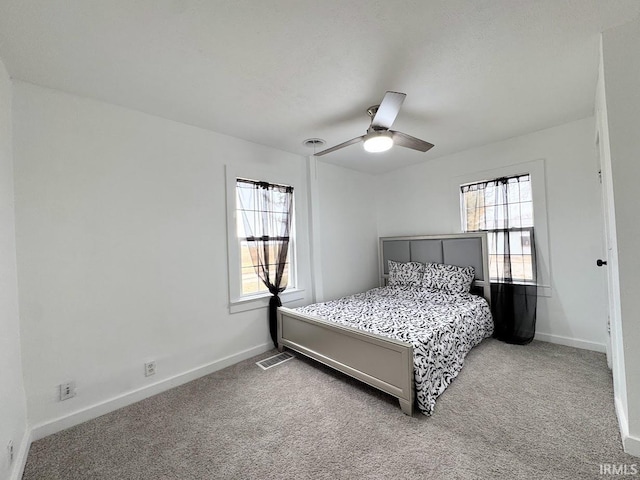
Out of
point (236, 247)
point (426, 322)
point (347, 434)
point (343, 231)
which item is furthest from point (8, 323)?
point (343, 231)

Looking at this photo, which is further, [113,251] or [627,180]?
[113,251]

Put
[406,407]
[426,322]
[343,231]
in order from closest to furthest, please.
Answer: [406,407] < [426,322] < [343,231]

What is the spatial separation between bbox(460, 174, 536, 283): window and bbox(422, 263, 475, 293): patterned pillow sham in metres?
0.32

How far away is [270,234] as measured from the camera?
3.30m

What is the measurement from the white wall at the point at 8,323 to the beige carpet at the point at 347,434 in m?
0.24

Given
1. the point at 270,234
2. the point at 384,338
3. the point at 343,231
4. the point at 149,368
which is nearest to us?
the point at 384,338

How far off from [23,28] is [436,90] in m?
2.67

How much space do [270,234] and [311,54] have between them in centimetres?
200

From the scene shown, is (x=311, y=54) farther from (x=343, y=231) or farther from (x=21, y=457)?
(x=21, y=457)

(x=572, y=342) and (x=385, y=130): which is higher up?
(x=385, y=130)

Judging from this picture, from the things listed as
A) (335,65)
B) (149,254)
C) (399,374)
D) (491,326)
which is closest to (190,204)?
(149,254)

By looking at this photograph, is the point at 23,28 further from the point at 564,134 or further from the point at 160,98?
the point at 564,134

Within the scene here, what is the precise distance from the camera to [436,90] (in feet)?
7.22

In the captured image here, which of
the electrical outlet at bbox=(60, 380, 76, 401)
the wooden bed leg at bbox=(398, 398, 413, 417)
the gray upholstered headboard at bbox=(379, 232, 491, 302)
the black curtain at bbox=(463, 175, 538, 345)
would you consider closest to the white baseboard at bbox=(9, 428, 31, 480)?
the electrical outlet at bbox=(60, 380, 76, 401)
